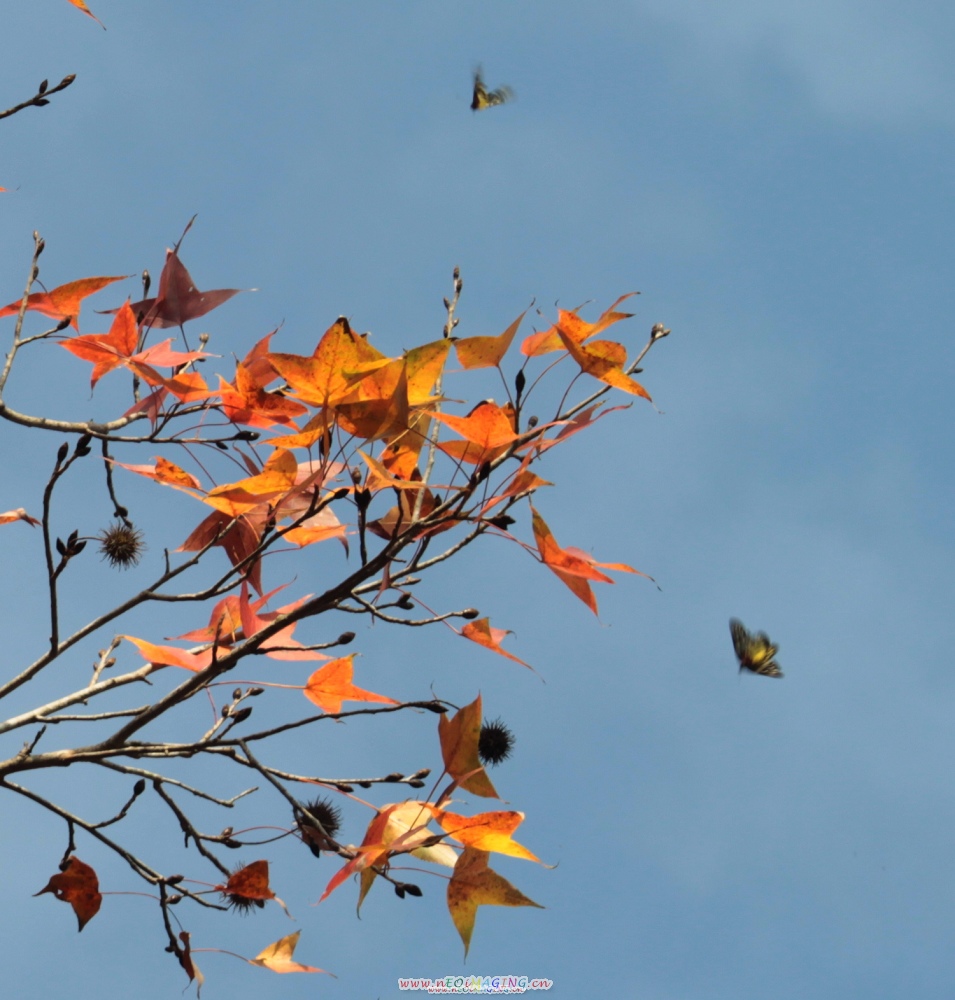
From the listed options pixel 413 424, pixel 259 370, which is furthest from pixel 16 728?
pixel 413 424

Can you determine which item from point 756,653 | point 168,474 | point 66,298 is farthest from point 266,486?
point 756,653

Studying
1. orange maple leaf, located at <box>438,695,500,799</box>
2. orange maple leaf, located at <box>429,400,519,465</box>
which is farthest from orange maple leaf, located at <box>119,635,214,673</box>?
orange maple leaf, located at <box>429,400,519,465</box>

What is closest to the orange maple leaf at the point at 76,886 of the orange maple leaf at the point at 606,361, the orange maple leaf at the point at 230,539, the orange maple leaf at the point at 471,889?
the orange maple leaf at the point at 230,539

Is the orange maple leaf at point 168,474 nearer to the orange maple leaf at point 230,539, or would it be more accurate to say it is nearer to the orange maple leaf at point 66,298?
the orange maple leaf at point 230,539

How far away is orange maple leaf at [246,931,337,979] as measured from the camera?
2.23 metres

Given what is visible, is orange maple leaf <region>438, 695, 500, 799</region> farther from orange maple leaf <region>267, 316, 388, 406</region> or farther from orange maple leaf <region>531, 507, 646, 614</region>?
orange maple leaf <region>267, 316, 388, 406</region>

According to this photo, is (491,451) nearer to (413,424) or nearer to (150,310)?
(413,424)

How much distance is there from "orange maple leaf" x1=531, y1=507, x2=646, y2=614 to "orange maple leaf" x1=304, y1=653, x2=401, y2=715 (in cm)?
44

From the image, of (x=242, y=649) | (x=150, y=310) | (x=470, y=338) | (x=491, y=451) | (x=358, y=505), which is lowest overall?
(x=242, y=649)

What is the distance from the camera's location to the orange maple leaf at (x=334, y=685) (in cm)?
202

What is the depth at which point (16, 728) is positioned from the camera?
7.06 ft

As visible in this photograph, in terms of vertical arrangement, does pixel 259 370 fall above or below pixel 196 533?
above

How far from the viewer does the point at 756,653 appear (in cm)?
327

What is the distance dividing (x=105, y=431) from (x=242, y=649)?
737 mm
